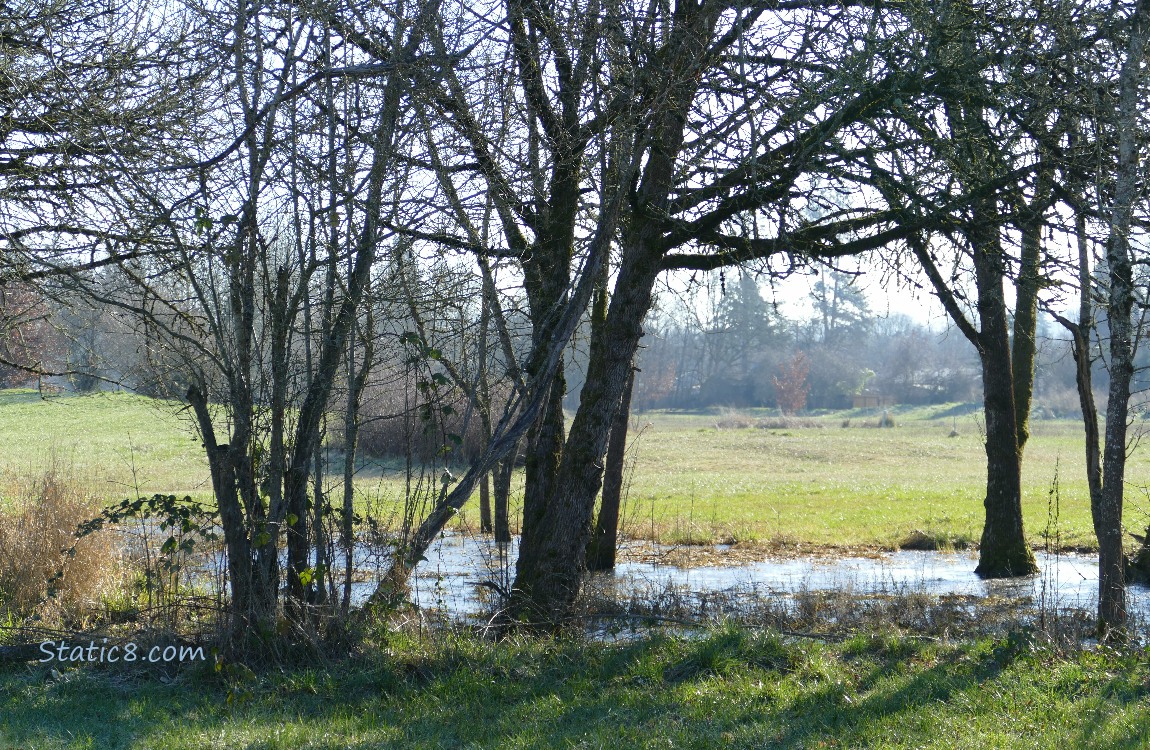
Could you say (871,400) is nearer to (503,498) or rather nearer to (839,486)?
(839,486)

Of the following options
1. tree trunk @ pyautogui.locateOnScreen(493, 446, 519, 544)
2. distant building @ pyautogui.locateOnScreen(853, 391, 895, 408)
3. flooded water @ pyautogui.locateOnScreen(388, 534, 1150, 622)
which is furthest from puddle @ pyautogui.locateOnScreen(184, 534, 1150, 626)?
distant building @ pyautogui.locateOnScreen(853, 391, 895, 408)

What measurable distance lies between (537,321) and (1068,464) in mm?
35611

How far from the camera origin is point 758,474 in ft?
110

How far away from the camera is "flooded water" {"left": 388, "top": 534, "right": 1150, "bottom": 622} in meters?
10.2

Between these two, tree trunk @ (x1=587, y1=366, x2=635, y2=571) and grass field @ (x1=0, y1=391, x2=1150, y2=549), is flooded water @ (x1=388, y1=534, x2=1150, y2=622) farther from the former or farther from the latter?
grass field @ (x1=0, y1=391, x2=1150, y2=549)

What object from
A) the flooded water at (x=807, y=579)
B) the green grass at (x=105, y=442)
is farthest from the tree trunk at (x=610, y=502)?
the green grass at (x=105, y=442)

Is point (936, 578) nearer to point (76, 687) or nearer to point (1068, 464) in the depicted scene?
point (76, 687)

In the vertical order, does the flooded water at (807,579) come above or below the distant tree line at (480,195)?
below

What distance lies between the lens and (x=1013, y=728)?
198 inches

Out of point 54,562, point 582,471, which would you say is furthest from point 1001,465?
point 54,562

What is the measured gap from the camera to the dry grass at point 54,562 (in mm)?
8641

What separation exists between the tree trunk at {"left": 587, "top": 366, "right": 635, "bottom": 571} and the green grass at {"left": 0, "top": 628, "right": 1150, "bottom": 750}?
6354 millimetres

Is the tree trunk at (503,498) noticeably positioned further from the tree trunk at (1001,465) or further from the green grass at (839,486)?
the tree trunk at (1001,465)

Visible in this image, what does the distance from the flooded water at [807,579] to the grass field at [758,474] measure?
1156 millimetres
